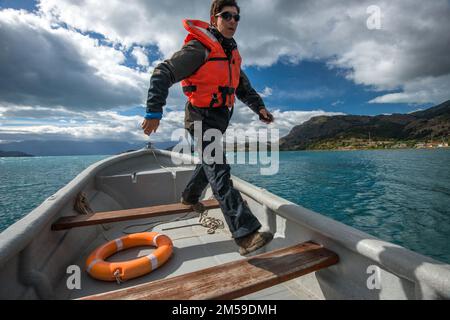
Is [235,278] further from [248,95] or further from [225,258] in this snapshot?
[248,95]

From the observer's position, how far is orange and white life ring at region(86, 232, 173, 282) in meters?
2.26

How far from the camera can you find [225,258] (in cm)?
279

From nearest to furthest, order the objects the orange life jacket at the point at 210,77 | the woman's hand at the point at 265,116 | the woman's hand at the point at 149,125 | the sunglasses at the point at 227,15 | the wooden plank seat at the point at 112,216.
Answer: the woman's hand at the point at 149,125, the orange life jacket at the point at 210,77, the sunglasses at the point at 227,15, the wooden plank seat at the point at 112,216, the woman's hand at the point at 265,116

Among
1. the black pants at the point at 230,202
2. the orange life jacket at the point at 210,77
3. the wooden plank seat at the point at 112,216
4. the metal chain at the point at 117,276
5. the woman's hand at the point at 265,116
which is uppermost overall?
the orange life jacket at the point at 210,77

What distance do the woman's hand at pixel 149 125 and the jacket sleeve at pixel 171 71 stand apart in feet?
0.11

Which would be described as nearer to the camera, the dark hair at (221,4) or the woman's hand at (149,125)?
the woman's hand at (149,125)

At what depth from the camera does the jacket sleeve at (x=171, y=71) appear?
1884 millimetres

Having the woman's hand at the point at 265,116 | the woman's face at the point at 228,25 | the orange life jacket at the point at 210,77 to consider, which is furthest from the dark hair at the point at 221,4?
the woman's hand at the point at 265,116

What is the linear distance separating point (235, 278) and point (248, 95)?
2.30 metres

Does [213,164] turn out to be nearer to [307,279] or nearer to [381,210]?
[307,279]

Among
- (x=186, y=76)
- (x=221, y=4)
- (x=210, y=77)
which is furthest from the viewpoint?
(x=221, y=4)

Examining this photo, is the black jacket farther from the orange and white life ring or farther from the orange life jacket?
the orange and white life ring

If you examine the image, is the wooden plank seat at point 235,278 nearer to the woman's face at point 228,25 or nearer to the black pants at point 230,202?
the black pants at point 230,202

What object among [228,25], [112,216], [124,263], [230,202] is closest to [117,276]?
[124,263]
